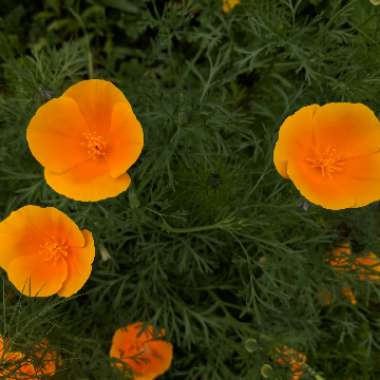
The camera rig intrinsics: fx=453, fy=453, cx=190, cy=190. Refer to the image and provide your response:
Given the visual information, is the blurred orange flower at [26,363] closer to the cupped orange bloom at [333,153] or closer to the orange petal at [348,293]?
the cupped orange bloom at [333,153]

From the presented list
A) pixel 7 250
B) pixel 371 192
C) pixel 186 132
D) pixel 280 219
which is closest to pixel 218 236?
pixel 280 219

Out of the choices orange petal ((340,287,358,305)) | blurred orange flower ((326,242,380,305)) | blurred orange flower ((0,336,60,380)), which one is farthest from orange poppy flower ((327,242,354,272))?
blurred orange flower ((0,336,60,380))

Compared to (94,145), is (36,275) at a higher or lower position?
lower

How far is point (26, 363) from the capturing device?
1.67 m

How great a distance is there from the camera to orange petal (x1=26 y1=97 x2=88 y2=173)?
1.62m

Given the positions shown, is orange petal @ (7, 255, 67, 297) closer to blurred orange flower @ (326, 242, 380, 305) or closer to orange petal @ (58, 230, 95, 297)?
orange petal @ (58, 230, 95, 297)

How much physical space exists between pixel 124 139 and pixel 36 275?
0.65m

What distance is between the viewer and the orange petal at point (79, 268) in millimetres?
1646

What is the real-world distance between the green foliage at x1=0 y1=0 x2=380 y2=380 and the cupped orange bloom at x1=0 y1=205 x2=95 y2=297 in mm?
110

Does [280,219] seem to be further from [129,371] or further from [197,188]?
[129,371]

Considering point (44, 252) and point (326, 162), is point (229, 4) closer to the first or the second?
point (326, 162)

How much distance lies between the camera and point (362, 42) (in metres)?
1.96

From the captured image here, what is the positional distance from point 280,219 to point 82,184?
35.4 inches

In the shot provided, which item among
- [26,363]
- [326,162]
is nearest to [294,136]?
[326,162]
